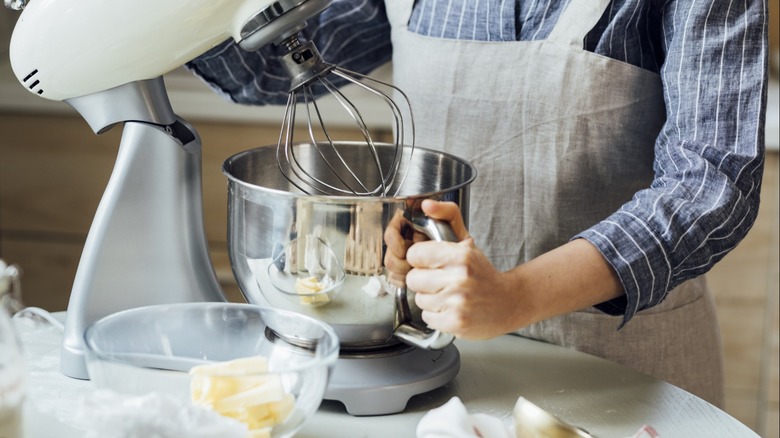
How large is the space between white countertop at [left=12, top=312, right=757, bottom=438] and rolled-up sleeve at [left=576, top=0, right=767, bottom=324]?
0.22 feet

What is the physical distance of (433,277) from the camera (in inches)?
24.1

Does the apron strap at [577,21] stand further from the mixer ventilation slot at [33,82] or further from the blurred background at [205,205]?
the blurred background at [205,205]

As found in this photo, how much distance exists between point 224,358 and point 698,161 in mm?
369

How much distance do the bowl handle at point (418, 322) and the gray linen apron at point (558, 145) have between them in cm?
23

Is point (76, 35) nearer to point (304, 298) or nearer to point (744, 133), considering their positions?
point (304, 298)

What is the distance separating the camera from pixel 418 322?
65cm

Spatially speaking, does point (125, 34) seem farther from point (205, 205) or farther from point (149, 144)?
point (205, 205)

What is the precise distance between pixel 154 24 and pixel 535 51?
367mm

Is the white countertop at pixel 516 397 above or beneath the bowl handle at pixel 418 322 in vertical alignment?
beneath

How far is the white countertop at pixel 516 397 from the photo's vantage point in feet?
2.11

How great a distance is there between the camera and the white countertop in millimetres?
643

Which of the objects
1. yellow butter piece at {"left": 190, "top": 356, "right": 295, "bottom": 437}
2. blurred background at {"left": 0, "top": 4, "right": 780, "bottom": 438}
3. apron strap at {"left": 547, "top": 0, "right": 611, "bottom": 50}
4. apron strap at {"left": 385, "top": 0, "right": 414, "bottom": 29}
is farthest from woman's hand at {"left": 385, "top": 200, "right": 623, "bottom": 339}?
blurred background at {"left": 0, "top": 4, "right": 780, "bottom": 438}

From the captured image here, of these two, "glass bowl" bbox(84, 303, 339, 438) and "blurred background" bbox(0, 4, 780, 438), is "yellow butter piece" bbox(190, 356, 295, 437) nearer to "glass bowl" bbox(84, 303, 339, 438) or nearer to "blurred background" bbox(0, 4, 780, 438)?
"glass bowl" bbox(84, 303, 339, 438)

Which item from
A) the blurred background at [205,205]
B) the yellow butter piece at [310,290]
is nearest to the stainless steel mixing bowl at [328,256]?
the yellow butter piece at [310,290]
